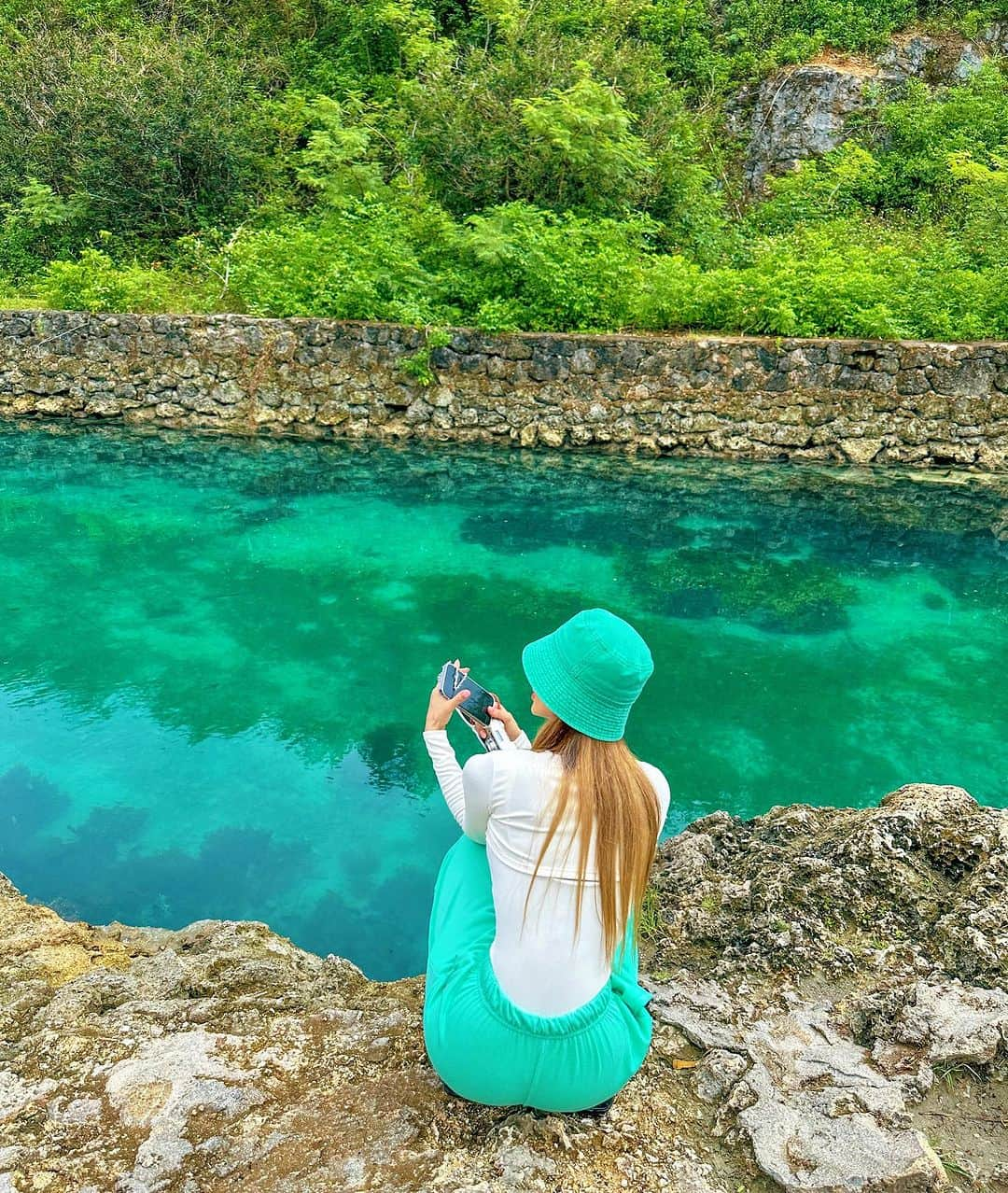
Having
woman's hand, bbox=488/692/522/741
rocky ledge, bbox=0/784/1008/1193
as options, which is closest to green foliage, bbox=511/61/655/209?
woman's hand, bbox=488/692/522/741

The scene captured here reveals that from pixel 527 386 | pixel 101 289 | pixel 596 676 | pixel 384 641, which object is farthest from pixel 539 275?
pixel 596 676

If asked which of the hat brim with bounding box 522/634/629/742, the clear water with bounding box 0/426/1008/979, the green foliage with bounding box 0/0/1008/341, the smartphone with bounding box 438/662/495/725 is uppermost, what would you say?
the green foliage with bounding box 0/0/1008/341

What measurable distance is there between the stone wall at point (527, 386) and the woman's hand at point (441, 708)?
8883mm

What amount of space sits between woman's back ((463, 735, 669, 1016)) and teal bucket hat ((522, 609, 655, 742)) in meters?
0.13

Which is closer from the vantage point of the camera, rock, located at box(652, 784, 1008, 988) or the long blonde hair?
the long blonde hair

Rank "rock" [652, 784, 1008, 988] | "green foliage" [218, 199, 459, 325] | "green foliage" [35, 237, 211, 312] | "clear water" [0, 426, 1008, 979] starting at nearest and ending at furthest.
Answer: "rock" [652, 784, 1008, 988], "clear water" [0, 426, 1008, 979], "green foliage" [218, 199, 459, 325], "green foliage" [35, 237, 211, 312]

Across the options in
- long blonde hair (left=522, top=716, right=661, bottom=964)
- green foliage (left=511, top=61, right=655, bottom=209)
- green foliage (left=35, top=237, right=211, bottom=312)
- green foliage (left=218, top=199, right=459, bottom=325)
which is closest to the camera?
long blonde hair (left=522, top=716, right=661, bottom=964)

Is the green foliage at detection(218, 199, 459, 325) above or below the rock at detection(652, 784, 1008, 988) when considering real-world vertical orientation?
above

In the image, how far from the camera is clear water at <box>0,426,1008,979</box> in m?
4.57

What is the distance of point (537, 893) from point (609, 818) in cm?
23

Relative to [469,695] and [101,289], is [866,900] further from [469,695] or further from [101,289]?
[101,289]

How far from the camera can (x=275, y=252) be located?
490 inches

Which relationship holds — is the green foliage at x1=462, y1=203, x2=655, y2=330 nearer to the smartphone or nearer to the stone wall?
the stone wall

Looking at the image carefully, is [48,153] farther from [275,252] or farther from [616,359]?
[616,359]
